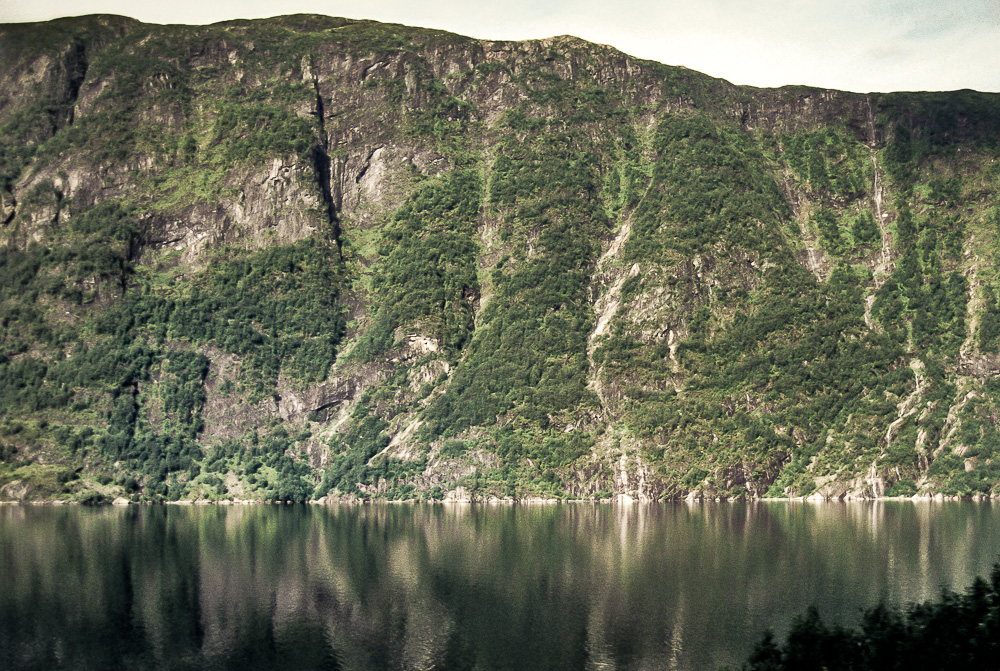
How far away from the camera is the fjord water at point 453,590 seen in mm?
85500

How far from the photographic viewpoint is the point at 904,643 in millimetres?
63344

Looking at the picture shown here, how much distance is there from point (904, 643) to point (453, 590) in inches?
2208

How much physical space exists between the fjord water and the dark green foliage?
52.3ft

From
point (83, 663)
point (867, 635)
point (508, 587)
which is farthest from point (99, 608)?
point (867, 635)

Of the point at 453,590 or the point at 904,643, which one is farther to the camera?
the point at 453,590

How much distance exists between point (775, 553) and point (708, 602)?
34982mm

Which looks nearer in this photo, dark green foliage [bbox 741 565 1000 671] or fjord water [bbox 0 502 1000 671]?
dark green foliage [bbox 741 565 1000 671]

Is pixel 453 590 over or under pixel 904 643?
under

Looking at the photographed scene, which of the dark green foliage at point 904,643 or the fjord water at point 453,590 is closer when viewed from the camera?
the dark green foliage at point 904,643

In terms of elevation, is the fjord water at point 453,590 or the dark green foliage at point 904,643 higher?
the dark green foliage at point 904,643

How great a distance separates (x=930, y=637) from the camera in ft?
209

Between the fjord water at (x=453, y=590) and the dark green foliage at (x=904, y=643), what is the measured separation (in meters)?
16.0

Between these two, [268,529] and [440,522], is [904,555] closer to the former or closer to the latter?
[440,522]

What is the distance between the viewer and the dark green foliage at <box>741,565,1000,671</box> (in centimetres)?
6144
